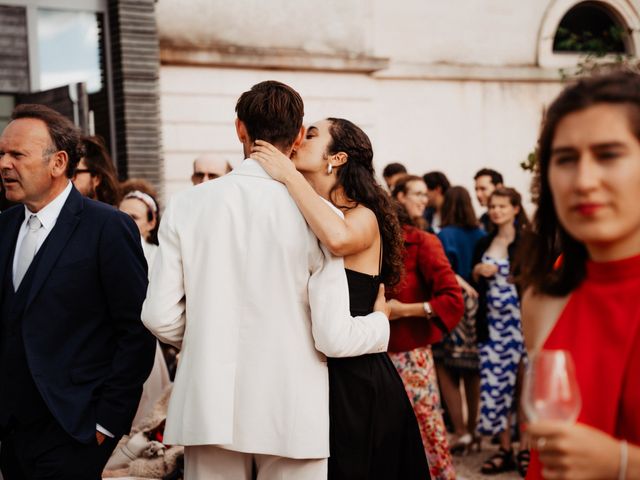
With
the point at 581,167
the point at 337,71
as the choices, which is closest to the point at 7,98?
the point at 337,71

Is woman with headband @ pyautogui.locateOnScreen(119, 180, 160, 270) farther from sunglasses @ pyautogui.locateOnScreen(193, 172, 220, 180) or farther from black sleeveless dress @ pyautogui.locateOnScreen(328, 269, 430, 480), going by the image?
black sleeveless dress @ pyautogui.locateOnScreen(328, 269, 430, 480)

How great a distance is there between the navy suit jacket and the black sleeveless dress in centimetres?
83

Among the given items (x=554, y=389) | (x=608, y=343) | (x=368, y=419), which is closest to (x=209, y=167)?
(x=368, y=419)

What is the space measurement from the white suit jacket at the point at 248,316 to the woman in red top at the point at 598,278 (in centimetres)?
130

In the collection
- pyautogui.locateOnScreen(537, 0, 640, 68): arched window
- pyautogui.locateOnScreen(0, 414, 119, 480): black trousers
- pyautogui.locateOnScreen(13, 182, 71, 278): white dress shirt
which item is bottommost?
pyautogui.locateOnScreen(0, 414, 119, 480): black trousers

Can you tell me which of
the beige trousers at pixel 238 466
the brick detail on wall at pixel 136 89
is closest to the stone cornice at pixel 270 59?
the brick detail on wall at pixel 136 89

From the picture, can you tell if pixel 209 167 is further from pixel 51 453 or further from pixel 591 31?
pixel 591 31

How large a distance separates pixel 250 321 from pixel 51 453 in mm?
995

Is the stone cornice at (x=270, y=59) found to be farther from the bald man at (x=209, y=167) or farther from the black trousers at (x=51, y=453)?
the black trousers at (x=51, y=453)

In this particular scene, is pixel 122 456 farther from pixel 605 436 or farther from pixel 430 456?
pixel 605 436

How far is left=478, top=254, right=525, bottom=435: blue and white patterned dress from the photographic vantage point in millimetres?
7121

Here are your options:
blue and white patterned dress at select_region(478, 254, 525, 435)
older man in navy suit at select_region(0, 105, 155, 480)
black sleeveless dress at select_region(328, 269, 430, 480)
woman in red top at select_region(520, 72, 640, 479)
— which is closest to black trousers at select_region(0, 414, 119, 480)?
older man in navy suit at select_region(0, 105, 155, 480)

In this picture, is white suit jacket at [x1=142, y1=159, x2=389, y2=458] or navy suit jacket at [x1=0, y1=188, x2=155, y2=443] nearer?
white suit jacket at [x1=142, y1=159, x2=389, y2=458]

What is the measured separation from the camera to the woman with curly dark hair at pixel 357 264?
11.3 feet
